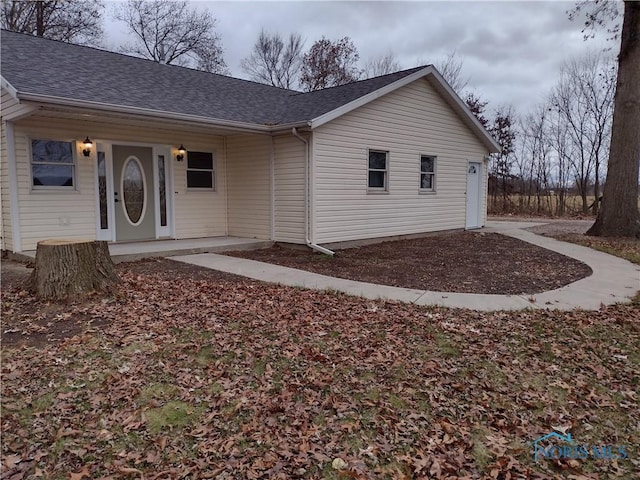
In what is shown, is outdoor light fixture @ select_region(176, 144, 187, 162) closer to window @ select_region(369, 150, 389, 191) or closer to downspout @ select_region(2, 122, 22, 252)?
downspout @ select_region(2, 122, 22, 252)

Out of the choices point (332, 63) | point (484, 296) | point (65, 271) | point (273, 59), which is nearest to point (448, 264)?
point (484, 296)

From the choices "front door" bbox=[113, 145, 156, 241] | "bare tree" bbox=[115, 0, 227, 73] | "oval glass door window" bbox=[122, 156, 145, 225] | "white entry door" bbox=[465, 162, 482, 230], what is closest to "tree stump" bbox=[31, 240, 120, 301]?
"front door" bbox=[113, 145, 156, 241]

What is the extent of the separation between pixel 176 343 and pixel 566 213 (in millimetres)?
22651

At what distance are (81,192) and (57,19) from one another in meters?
16.3

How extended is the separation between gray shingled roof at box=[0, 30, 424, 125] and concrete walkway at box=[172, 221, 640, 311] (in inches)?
126

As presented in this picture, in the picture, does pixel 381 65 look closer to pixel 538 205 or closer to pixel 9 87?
pixel 538 205

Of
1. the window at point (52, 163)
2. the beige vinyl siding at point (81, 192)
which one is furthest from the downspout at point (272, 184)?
the window at point (52, 163)

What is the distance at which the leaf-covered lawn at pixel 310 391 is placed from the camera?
2555 mm

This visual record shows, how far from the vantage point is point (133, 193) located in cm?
957

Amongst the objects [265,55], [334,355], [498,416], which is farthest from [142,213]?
[265,55]

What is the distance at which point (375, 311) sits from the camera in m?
5.16

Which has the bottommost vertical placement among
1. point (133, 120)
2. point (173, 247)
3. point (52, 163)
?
point (173, 247)

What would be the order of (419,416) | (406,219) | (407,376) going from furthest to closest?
1. (406,219)
2. (407,376)
3. (419,416)

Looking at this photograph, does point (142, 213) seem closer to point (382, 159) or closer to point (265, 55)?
point (382, 159)
